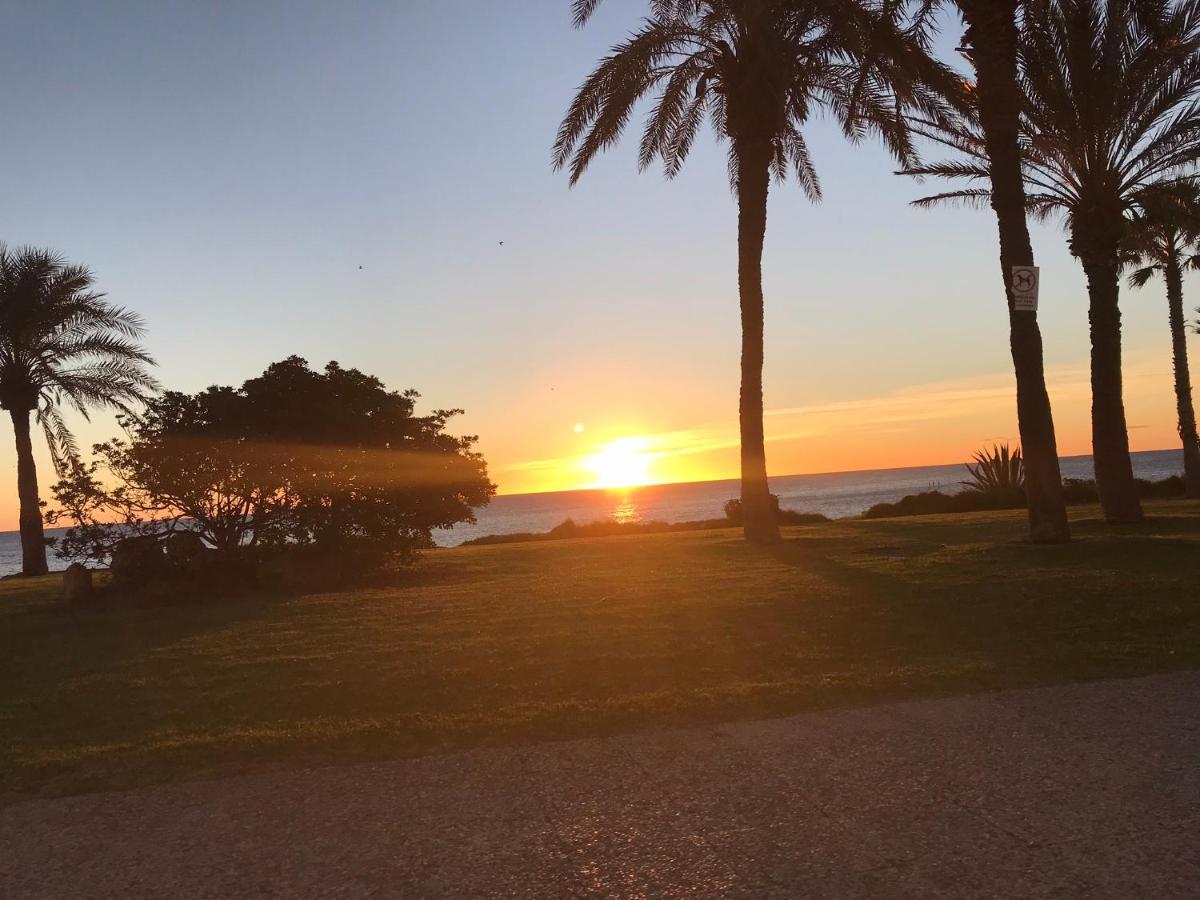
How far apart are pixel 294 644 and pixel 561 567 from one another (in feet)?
24.6

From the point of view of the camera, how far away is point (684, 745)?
5.45 meters

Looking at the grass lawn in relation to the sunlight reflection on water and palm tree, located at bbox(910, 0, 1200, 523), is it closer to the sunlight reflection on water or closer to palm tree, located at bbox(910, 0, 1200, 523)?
palm tree, located at bbox(910, 0, 1200, 523)

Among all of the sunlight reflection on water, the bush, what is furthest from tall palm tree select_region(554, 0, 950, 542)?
the sunlight reflection on water

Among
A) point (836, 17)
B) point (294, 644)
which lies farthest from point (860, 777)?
point (836, 17)

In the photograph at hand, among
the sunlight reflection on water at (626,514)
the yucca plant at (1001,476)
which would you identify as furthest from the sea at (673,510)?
the yucca plant at (1001,476)

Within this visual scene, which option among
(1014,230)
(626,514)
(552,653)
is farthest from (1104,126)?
(626,514)

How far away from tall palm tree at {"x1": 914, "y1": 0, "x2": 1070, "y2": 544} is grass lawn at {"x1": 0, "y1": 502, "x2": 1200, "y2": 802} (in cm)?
92

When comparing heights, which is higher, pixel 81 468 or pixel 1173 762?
pixel 81 468

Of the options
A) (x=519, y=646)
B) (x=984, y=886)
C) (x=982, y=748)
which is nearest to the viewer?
(x=984, y=886)

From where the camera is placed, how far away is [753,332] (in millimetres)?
18859

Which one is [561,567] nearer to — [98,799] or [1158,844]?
[98,799]

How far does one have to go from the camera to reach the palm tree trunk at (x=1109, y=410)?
17.1m

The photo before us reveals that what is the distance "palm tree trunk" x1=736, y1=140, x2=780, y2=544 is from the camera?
18688 millimetres

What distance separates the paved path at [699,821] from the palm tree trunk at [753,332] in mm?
12964
